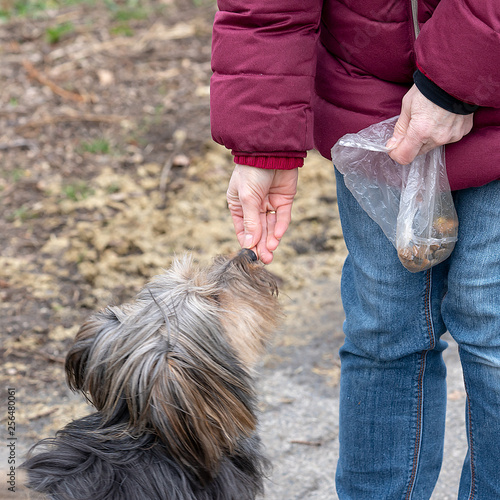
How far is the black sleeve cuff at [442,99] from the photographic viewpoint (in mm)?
1588

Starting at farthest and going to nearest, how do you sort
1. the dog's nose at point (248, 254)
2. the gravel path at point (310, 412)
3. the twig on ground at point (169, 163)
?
the twig on ground at point (169, 163) < the gravel path at point (310, 412) < the dog's nose at point (248, 254)

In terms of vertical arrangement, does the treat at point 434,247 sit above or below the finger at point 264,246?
above

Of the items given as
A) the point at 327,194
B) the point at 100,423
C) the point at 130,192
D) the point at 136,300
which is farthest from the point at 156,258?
the point at 100,423

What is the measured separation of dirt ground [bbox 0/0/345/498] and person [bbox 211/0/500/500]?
3.61 feet

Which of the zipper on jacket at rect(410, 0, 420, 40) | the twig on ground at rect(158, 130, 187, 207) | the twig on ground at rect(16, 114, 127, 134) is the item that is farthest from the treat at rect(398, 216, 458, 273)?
the twig on ground at rect(16, 114, 127, 134)

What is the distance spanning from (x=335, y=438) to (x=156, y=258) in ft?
5.37

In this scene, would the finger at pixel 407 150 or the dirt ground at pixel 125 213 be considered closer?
the finger at pixel 407 150

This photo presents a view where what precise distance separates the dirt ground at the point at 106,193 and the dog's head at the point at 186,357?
0.40m

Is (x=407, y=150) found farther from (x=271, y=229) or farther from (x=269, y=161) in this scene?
(x=271, y=229)

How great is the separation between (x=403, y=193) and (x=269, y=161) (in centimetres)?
39

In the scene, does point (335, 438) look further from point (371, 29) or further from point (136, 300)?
point (371, 29)

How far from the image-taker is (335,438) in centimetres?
294

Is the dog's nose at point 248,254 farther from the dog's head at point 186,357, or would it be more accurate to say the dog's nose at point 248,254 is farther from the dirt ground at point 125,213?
the dirt ground at point 125,213

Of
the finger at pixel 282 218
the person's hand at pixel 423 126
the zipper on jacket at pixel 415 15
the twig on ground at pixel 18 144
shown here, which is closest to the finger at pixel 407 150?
the person's hand at pixel 423 126
